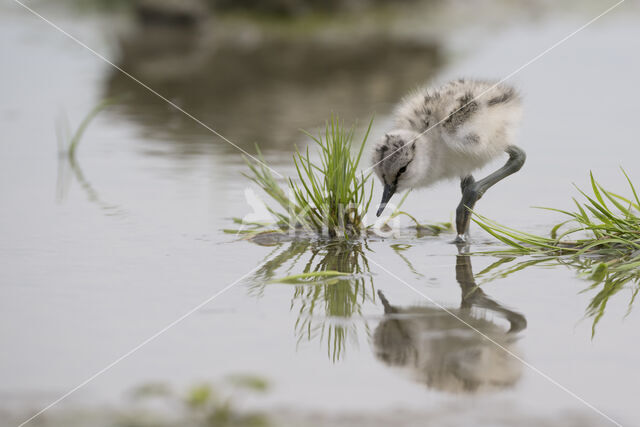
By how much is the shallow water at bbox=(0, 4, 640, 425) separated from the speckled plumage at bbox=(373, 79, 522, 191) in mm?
418

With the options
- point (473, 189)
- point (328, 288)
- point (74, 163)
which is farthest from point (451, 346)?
point (74, 163)

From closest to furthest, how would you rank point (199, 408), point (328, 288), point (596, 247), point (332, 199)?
point (199, 408) → point (328, 288) → point (596, 247) → point (332, 199)

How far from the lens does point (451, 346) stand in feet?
12.9

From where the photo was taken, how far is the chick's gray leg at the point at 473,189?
577cm

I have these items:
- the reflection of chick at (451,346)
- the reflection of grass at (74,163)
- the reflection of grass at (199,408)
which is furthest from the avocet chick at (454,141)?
the reflection of grass at (199,408)

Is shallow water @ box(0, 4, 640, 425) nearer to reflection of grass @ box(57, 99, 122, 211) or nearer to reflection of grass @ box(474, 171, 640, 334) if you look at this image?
reflection of grass @ box(57, 99, 122, 211)

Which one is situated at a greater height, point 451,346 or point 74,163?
point 74,163

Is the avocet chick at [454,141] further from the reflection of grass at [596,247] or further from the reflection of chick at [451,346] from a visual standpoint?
the reflection of chick at [451,346]

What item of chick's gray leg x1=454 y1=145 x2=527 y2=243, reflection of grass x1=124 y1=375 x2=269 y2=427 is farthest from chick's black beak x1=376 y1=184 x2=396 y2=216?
reflection of grass x1=124 y1=375 x2=269 y2=427

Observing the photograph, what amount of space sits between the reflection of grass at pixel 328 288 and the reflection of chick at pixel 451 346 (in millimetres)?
151

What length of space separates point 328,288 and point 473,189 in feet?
4.77

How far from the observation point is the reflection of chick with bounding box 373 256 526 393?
3.60 m

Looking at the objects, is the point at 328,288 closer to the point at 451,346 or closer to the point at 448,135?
the point at 451,346

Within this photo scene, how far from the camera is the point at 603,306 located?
14.6 ft
